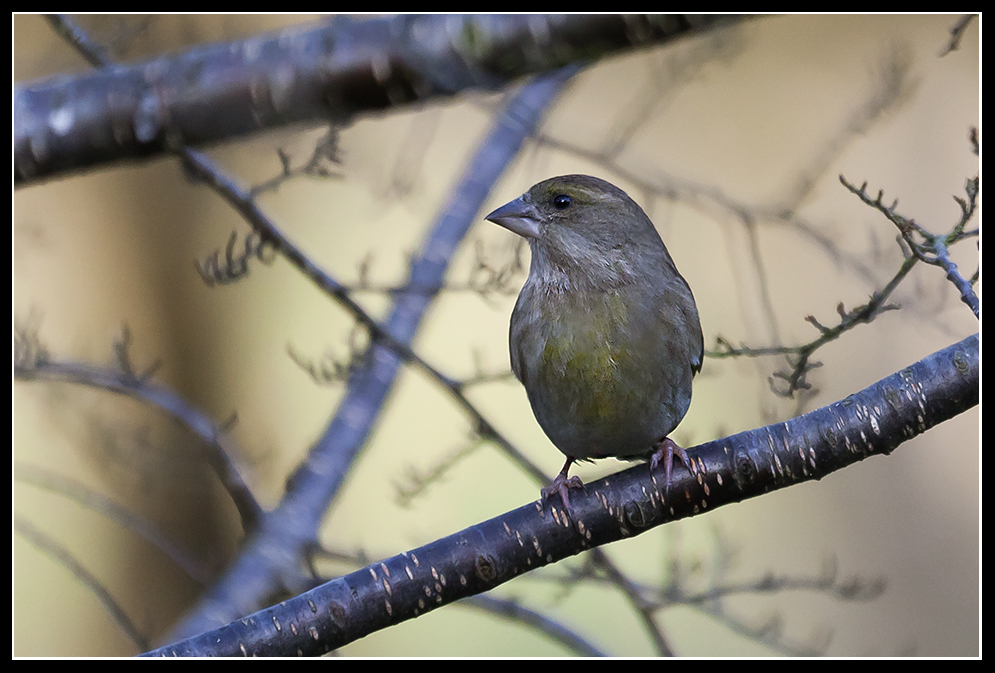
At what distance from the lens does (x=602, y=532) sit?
2.61 m

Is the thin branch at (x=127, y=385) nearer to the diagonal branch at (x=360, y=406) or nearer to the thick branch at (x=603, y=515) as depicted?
the diagonal branch at (x=360, y=406)

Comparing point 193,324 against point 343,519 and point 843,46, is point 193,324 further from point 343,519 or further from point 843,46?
point 843,46

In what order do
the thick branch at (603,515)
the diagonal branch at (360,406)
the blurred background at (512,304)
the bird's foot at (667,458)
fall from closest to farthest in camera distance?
the thick branch at (603,515) → the bird's foot at (667,458) → the blurred background at (512,304) → the diagonal branch at (360,406)

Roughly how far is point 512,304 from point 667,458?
1334 mm

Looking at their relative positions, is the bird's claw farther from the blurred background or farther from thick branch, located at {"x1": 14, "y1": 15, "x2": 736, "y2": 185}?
thick branch, located at {"x1": 14, "y1": 15, "x2": 736, "y2": 185}

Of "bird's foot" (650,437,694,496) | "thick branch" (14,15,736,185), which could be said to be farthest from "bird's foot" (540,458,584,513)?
"thick branch" (14,15,736,185)

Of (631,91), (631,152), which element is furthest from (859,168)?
(631,91)

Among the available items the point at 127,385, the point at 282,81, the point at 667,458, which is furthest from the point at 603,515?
the point at 127,385

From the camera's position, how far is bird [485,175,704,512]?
2.75 m

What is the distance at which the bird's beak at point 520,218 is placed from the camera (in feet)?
10.5

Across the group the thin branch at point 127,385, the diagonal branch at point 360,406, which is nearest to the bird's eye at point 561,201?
the diagonal branch at point 360,406

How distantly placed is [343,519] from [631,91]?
301 cm

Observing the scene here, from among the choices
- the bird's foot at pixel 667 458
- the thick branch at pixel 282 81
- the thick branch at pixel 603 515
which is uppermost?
the thick branch at pixel 282 81

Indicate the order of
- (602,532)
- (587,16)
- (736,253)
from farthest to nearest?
(736,253) < (602,532) < (587,16)
